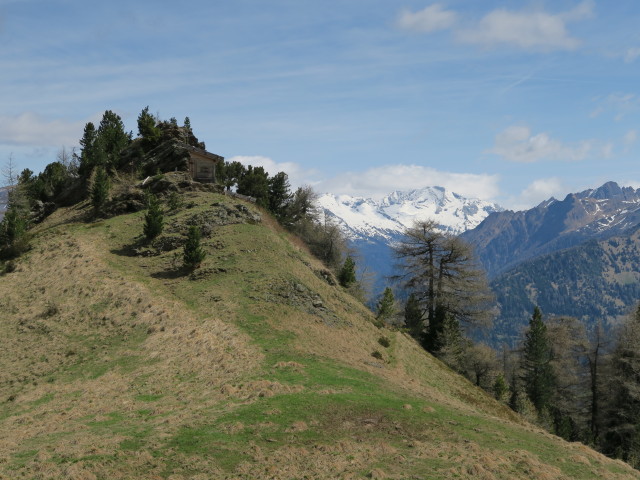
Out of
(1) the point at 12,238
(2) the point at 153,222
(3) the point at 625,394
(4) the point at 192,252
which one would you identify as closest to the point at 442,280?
(3) the point at 625,394

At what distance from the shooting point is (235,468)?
789 inches

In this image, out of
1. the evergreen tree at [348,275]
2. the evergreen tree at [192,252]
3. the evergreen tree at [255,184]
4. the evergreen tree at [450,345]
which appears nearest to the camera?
the evergreen tree at [192,252]

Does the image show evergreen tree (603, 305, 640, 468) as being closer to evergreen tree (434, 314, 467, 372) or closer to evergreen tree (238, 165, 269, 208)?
evergreen tree (434, 314, 467, 372)

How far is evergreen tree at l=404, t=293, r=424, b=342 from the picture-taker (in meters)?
68.9

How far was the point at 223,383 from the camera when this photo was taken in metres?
29.9

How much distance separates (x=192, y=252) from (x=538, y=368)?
5396cm

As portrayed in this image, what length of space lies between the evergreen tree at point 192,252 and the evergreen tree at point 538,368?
2052 inches

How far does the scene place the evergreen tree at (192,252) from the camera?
48.6 m

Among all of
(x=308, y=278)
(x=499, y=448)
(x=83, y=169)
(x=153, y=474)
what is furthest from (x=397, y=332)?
(x=83, y=169)

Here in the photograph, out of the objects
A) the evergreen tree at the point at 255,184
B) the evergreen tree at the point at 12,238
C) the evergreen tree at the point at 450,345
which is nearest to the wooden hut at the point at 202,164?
the evergreen tree at the point at 255,184

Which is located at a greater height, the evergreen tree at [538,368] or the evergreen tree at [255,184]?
the evergreen tree at [255,184]

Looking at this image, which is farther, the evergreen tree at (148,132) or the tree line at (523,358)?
the evergreen tree at (148,132)

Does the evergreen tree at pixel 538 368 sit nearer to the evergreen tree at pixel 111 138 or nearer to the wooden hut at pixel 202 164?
the wooden hut at pixel 202 164

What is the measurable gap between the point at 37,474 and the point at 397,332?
39698mm
